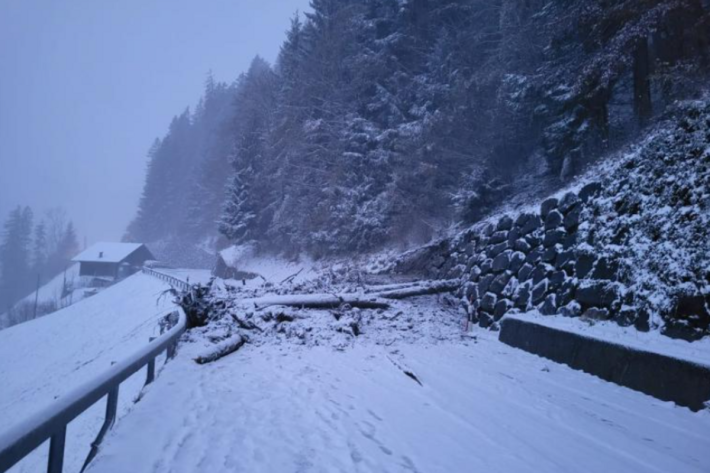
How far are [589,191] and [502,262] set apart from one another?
279 cm

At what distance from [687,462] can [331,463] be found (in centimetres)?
319

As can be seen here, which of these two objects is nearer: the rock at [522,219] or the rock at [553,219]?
the rock at [553,219]

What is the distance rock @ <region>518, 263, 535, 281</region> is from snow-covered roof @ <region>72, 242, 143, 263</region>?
211ft

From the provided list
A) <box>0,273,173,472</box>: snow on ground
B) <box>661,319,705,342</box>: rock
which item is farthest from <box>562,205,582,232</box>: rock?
<box>0,273,173,472</box>: snow on ground

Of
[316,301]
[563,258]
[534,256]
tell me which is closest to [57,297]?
[316,301]

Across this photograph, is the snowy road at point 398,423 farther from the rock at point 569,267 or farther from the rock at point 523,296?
the rock at point 523,296

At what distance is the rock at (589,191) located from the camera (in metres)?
7.56

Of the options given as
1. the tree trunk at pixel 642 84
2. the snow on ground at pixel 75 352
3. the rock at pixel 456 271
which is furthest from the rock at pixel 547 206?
the snow on ground at pixel 75 352

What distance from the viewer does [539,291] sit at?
8.10 metres

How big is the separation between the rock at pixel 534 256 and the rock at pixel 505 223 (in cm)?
134

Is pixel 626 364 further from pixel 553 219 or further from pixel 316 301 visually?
pixel 316 301

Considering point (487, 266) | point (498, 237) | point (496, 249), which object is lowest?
point (487, 266)

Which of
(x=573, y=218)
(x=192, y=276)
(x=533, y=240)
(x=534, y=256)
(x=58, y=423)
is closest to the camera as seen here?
(x=58, y=423)

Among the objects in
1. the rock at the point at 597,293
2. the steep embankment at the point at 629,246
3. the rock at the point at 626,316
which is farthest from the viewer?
the rock at the point at 597,293
